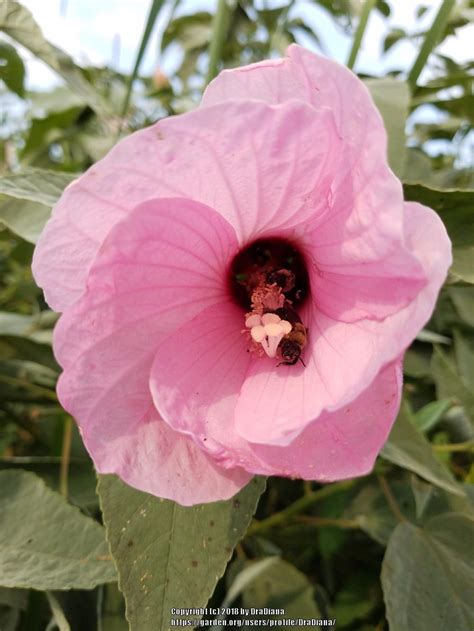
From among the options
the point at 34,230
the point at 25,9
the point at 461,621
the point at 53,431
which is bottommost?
the point at 53,431

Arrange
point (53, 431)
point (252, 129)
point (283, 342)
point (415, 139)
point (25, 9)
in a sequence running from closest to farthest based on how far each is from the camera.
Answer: point (252, 129)
point (283, 342)
point (25, 9)
point (53, 431)
point (415, 139)

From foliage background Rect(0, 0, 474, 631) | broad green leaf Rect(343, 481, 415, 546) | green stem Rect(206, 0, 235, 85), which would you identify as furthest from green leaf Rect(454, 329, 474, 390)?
green stem Rect(206, 0, 235, 85)

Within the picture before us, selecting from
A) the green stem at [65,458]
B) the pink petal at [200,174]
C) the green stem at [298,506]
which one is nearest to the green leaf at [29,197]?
the pink petal at [200,174]

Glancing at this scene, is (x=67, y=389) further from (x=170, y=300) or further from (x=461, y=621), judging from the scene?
(x=461, y=621)

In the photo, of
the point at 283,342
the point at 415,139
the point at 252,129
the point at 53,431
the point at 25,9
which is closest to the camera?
the point at 252,129

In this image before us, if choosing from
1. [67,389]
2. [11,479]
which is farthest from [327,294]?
[11,479]

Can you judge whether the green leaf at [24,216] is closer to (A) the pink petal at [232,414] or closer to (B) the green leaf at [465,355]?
(A) the pink petal at [232,414]

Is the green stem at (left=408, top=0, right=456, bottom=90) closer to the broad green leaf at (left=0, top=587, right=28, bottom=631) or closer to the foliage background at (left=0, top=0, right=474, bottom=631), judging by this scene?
the foliage background at (left=0, top=0, right=474, bottom=631)
